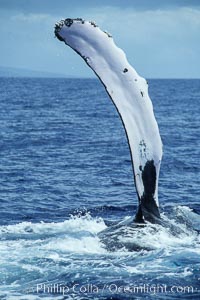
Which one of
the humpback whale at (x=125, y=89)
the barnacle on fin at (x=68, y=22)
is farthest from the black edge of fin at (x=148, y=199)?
the barnacle on fin at (x=68, y=22)

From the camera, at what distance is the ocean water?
8.68 metres

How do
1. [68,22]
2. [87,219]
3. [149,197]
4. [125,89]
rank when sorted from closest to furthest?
[68,22] → [125,89] → [149,197] → [87,219]

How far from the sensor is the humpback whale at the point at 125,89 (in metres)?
8.58

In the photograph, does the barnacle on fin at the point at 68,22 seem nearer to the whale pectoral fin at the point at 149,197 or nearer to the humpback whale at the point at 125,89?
the humpback whale at the point at 125,89

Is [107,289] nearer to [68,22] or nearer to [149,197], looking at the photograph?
[149,197]

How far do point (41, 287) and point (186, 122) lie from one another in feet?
111

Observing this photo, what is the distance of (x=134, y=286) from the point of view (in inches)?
338

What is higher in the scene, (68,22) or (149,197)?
(68,22)

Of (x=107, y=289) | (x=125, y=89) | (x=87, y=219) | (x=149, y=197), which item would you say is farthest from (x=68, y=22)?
(x=87, y=219)

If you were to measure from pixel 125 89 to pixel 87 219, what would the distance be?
4059 millimetres

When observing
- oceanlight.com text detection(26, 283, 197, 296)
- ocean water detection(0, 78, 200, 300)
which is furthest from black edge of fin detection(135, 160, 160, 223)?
oceanlight.com text detection(26, 283, 197, 296)

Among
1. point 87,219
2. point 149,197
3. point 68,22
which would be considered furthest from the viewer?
point 87,219

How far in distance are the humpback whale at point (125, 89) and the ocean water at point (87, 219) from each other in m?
0.95

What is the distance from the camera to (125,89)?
8.83 meters
